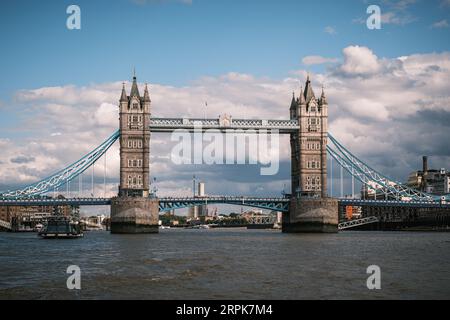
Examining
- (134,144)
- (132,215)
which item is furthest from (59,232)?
(134,144)

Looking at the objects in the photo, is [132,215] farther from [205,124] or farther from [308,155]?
[308,155]

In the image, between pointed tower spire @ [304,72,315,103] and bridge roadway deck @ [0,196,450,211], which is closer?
bridge roadway deck @ [0,196,450,211]

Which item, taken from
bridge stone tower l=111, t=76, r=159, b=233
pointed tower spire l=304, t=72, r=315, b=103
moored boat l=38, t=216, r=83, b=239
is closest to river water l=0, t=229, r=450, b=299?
moored boat l=38, t=216, r=83, b=239

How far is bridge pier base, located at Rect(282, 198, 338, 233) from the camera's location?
305ft

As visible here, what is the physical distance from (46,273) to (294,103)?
2938 inches

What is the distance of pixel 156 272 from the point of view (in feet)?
111

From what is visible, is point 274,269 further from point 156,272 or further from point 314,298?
point 314,298

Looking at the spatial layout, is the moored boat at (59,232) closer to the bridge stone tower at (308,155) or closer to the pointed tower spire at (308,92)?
the bridge stone tower at (308,155)

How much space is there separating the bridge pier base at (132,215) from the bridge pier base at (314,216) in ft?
65.0

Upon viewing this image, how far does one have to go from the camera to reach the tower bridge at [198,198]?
9028cm

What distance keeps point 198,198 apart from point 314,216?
16.2 meters

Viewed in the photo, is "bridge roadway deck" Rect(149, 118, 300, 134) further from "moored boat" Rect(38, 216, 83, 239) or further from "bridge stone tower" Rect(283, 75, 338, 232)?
"moored boat" Rect(38, 216, 83, 239)

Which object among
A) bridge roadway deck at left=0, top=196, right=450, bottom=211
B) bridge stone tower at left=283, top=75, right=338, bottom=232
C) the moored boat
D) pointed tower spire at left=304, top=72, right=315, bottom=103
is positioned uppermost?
pointed tower spire at left=304, top=72, right=315, bottom=103
